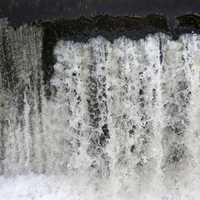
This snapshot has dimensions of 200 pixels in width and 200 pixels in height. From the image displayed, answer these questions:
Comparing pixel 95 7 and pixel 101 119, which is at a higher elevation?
pixel 95 7

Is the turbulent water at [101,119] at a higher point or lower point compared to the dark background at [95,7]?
lower

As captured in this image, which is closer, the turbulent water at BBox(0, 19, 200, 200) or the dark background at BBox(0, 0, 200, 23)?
the dark background at BBox(0, 0, 200, 23)

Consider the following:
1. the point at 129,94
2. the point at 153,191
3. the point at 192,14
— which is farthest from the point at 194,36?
the point at 153,191

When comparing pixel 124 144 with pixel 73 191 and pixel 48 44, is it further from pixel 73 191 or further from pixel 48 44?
pixel 48 44

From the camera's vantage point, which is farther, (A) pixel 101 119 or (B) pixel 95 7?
(A) pixel 101 119

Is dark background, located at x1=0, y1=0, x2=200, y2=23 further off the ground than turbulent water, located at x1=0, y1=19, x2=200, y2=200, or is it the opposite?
dark background, located at x1=0, y1=0, x2=200, y2=23
